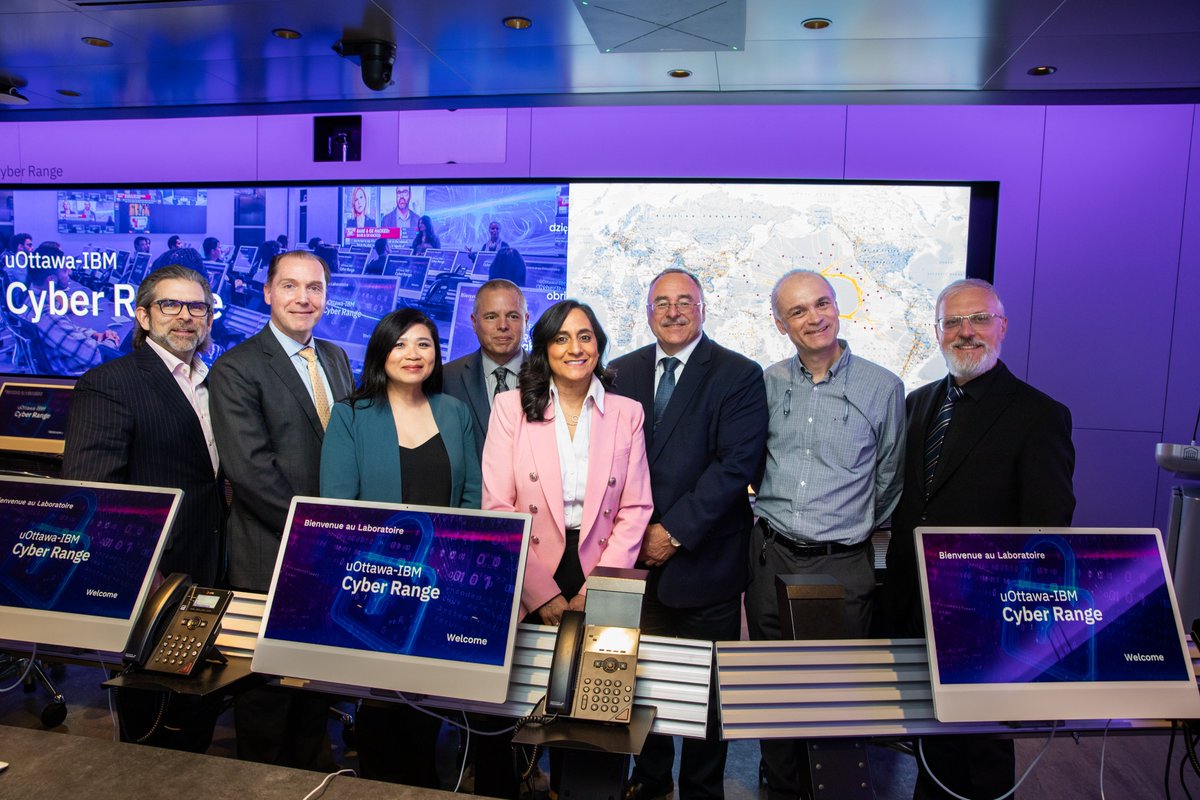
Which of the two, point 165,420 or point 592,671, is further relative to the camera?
point 165,420

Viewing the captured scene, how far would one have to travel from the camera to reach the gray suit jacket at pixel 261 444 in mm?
2410

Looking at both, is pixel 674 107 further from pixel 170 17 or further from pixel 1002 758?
pixel 1002 758

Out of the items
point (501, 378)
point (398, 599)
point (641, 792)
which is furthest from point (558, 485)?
point (641, 792)

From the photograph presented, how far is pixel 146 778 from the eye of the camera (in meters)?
1.44

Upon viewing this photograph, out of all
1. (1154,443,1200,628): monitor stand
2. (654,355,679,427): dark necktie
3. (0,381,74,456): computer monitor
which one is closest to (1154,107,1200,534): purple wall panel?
(1154,443,1200,628): monitor stand

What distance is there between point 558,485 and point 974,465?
130 centimetres

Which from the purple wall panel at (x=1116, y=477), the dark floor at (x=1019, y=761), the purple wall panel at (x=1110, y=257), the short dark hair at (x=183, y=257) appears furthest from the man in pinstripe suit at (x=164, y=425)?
the purple wall panel at (x=1116, y=477)

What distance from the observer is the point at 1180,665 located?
5.22 ft

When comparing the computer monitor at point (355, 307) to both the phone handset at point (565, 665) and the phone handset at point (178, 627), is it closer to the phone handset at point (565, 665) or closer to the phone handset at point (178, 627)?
the phone handset at point (178, 627)

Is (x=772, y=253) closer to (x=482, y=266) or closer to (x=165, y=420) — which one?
(x=482, y=266)

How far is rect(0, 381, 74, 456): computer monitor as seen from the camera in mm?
4496

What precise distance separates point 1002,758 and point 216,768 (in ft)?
7.07

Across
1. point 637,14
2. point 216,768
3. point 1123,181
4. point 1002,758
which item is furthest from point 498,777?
point 1123,181

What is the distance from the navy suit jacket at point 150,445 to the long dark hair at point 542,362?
3.63ft
